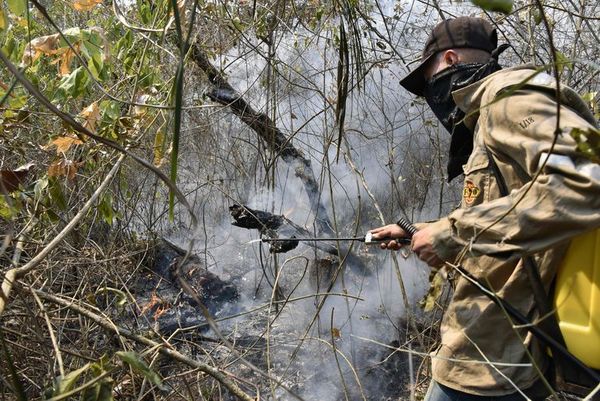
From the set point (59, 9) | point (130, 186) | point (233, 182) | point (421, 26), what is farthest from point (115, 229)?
point (421, 26)

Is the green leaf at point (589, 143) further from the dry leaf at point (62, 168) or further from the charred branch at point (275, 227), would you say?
the charred branch at point (275, 227)

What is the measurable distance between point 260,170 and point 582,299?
3712 mm

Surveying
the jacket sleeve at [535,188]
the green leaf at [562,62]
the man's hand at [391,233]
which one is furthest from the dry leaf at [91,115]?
the green leaf at [562,62]

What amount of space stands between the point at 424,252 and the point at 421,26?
315 centimetres

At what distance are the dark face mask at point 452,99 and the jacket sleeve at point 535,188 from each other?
32 centimetres

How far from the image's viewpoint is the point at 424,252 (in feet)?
5.98

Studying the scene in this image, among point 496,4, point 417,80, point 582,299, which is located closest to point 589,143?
point 496,4

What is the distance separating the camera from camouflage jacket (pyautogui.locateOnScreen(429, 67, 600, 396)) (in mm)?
1528

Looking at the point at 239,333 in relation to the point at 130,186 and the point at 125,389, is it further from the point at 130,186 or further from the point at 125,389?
the point at 125,389

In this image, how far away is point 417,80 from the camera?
7.41ft

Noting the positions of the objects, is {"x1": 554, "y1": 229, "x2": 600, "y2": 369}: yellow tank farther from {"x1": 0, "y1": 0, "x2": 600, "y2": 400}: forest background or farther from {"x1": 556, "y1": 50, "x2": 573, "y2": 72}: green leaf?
{"x1": 0, "y1": 0, "x2": 600, "y2": 400}: forest background

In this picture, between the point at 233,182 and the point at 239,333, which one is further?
the point at 233,182

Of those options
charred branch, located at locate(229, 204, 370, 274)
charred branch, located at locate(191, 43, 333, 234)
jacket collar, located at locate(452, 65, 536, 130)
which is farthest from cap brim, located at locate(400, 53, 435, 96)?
charred branch, located at locate(191, 43, 333, 234)

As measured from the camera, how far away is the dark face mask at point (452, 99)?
200cm
